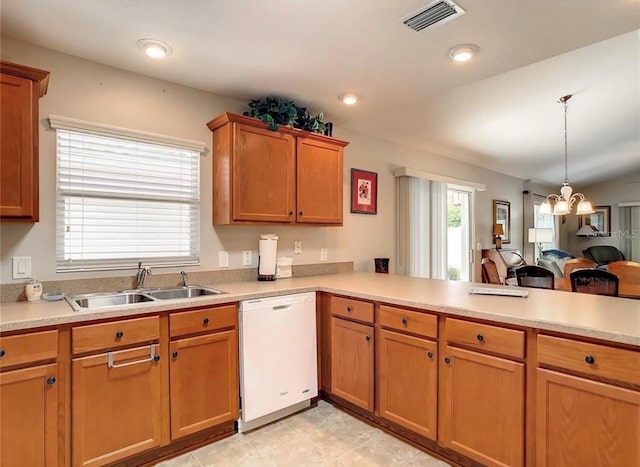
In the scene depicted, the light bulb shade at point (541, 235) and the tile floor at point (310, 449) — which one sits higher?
the light bulb shade at point (541, 235)

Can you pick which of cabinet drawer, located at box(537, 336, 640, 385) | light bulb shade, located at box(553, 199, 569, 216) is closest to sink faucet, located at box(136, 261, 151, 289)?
cabinet drawer, located at box(537, 336, 640, 385)

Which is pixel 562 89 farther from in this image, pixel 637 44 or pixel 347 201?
pixel 347 201

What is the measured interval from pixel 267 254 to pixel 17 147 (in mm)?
1639

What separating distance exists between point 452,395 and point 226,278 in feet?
5.81

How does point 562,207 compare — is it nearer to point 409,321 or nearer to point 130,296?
point 409,321

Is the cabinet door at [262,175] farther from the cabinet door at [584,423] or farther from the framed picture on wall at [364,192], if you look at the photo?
the cabinet door at [584,423]

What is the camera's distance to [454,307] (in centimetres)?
188

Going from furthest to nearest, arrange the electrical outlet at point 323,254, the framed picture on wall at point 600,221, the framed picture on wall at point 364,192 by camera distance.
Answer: the framed picture on wall at point 600,221, the framed picture on wall at point 364,192, the electrical outlet at point 323,254

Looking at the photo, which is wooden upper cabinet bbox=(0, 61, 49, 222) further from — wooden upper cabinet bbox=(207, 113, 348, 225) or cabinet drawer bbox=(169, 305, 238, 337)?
wooden upper cabinet bbox=(207, 113, 348, 225)

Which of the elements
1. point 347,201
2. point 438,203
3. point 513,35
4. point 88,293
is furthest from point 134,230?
point 438,203

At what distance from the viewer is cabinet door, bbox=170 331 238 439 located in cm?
203

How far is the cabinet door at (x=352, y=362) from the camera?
7.75 feet

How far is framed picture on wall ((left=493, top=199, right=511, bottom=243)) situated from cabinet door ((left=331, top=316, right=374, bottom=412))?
469 centimetres

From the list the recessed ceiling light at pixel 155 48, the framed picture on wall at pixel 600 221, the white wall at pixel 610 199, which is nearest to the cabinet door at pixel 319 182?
the recessed ceiling light at pixel 155 48
